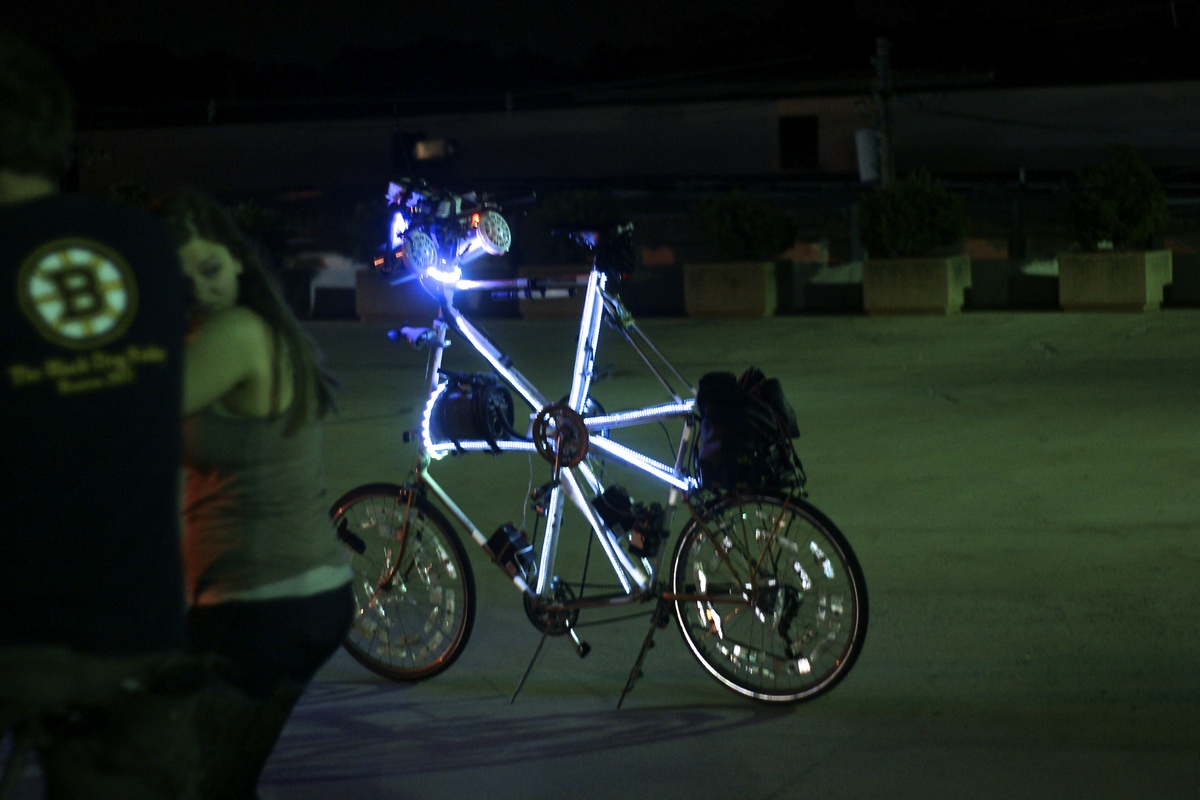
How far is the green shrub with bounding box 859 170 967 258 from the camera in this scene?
1973 cm

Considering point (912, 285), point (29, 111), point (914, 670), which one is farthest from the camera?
point (912, 285)

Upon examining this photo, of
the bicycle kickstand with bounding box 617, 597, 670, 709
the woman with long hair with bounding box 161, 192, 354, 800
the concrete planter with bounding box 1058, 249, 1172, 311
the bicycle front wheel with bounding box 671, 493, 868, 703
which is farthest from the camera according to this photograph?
the concrete planter with bounding box 1058, 249, 1172, 311

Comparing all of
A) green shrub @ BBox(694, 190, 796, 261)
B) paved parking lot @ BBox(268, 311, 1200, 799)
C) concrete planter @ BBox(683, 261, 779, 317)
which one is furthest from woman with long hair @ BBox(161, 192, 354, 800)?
green shrub @ BBox(694, 190, 796, 261)

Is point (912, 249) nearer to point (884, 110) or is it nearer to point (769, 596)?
point (884, 110)

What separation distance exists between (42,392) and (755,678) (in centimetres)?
343

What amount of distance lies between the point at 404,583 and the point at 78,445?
11.0 ft

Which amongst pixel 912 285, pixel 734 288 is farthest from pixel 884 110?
pixel 912 285

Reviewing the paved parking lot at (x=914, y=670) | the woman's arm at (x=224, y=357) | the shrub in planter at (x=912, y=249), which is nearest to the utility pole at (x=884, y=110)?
the shrub in planter at (x=912, y=249)

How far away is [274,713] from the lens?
2918 mm

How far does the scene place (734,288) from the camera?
2042 cm

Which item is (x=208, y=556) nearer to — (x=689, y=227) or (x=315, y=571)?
(x=315, y=571)

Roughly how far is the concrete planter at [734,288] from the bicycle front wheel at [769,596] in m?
15.3

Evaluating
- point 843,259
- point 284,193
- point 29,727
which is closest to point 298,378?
point 29,727

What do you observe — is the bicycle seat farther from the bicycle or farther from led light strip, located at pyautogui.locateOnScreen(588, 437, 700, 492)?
led light strip, located at pyautogui.locateOnScreen(588, 437, 700, 492)
